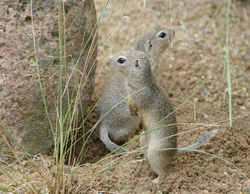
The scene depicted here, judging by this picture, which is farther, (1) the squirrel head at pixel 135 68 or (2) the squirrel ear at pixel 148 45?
(2) the squirrel ear at pixel 148 45

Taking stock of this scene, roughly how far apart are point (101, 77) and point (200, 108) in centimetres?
188

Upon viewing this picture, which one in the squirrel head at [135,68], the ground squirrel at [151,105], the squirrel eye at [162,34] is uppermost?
the squirrel eye at [162,34]

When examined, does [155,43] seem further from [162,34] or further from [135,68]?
[135,68]

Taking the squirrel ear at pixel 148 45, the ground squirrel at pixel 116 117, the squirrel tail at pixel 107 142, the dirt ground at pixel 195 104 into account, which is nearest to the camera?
the dirt ground at pixel 195 104

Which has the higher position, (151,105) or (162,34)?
(162,34)

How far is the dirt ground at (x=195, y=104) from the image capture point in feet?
10.7

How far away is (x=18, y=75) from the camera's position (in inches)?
131

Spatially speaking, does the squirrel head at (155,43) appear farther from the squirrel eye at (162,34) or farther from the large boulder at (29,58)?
the large boulder at (29,58)

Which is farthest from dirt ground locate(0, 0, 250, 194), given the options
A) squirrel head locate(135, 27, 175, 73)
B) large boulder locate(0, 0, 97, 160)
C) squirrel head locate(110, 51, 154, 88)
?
large boulder locate(0, 0, 97, 160)

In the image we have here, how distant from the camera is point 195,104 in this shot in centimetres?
487

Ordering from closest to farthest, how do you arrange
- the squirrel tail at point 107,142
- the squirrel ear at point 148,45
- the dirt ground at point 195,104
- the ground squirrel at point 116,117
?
the dirt ground at point 195,104
the squirrel tail at point 107,142
the ground squirrel at point 116,117
the squirrel ear at point 148,45

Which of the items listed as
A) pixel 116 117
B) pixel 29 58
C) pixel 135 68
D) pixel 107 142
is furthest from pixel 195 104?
pixel 29 58

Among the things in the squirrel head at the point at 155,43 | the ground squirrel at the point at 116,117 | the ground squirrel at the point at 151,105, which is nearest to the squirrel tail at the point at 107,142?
the ground squirrel at the point at 116,117

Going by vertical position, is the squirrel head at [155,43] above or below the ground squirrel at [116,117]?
above
